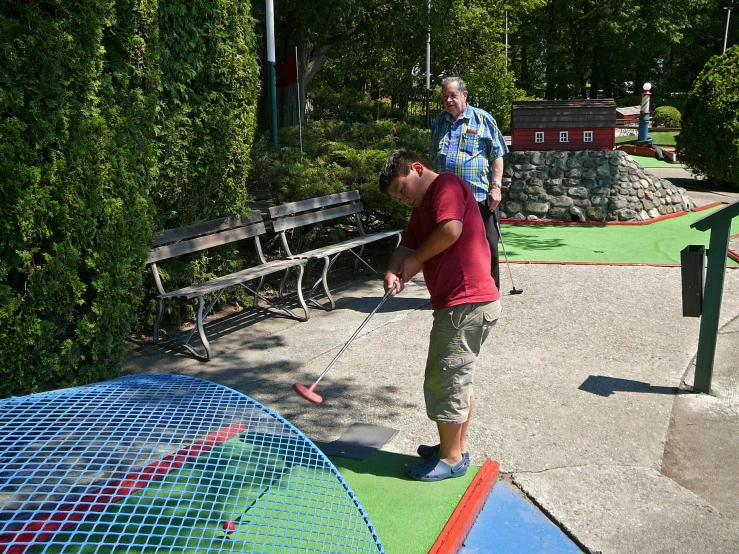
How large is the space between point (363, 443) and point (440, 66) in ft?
84.5

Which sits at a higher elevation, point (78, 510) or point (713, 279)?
point (713, 279)

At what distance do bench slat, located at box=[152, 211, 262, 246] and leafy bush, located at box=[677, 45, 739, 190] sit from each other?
11.8 meters

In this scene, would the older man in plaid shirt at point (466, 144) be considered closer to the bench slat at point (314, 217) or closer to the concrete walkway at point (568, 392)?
the concrete walkway at point (568, 392)

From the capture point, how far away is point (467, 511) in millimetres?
3445

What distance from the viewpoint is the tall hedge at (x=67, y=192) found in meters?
4.09

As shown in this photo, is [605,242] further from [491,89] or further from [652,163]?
[491,89]

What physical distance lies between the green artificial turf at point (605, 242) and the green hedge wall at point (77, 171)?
18.6 ft

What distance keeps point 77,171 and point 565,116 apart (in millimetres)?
9766

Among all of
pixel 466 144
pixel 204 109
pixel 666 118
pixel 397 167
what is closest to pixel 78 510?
pixel 397 167

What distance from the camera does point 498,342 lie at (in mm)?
6371

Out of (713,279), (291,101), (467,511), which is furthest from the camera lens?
(291,101)

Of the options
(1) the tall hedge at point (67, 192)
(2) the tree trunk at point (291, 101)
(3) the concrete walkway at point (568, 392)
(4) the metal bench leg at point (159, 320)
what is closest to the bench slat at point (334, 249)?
(3) the concrete walkway at point (568, 392)

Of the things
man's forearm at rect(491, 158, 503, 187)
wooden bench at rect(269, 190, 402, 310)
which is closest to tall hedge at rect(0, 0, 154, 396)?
wooden bench at rect(269, 190, 402, 310)

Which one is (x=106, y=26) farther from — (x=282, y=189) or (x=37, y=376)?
(x=282, y=189)
